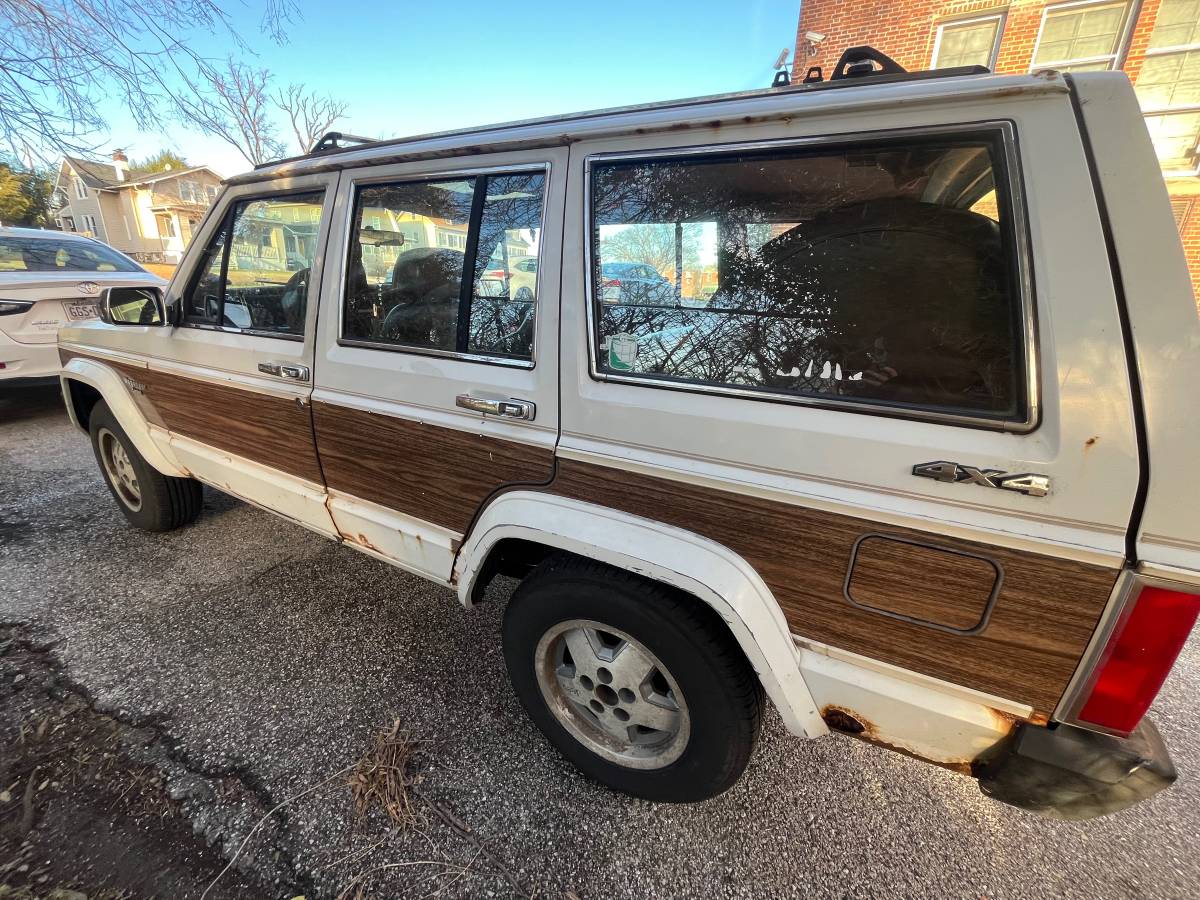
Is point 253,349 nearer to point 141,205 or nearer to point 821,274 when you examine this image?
point 821,274

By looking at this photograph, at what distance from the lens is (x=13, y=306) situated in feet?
16.5

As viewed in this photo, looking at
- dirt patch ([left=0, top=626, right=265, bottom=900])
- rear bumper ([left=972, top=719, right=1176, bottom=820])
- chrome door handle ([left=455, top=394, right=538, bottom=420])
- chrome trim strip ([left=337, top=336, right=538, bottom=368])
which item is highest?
chrome trim strip ([left=337, top=336, right=538, bottom=368])

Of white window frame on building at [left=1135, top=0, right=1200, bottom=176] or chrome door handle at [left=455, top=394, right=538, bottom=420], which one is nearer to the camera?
chrome door handle at [left=455, top=394, right=538, bottom=420]

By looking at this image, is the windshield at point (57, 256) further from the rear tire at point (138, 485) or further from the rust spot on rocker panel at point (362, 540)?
the rust spot on rocker panel at point (362, 540)

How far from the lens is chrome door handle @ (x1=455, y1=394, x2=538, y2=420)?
171 cm

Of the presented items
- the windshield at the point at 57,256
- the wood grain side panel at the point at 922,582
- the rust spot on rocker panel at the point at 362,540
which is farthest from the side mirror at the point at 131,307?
the windshield at the point at 57,256

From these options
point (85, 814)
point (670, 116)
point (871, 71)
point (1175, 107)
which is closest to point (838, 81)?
point (871, 71)

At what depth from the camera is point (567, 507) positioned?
5.49 ft

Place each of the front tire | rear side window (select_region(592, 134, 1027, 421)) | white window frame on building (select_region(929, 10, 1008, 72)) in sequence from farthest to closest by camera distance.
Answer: white window frame on building (select_region(929, 10, 1008, 72)) < the front tire < rear side window (select_region(592, 134, 1027, 421))

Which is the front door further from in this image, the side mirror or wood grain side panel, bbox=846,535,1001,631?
wood grain side panel, bbox=846,535,1001,631

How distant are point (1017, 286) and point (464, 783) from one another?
2.20 meters

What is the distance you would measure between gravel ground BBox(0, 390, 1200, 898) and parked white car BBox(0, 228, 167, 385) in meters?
3.41

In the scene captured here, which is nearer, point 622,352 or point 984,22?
point 622,352

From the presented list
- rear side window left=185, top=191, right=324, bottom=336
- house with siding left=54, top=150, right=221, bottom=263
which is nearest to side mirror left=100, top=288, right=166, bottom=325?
rear side window left=185, top=191, right=324, bottom=336
